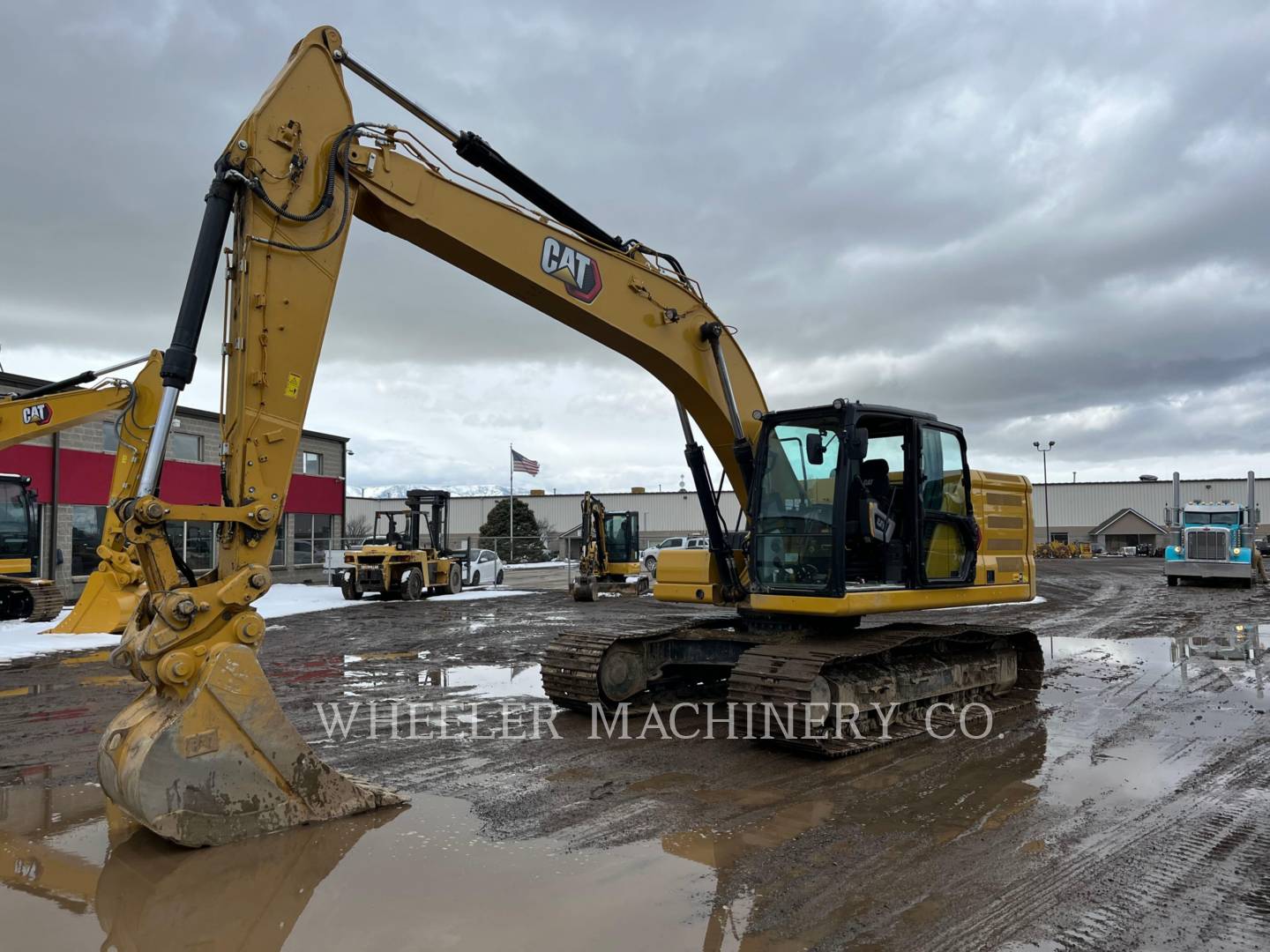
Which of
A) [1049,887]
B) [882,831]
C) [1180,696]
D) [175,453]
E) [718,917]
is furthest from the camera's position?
[175,453]

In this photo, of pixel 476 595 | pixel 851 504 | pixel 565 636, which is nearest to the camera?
pixel 851 504

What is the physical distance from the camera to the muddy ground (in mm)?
3955

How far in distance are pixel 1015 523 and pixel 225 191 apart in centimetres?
766

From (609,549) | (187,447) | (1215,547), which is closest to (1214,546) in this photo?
(1215,547)

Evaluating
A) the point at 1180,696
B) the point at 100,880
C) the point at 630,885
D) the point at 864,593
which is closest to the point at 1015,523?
the point at 1180,696

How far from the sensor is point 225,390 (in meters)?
5.40

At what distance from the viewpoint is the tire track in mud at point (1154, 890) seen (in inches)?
154

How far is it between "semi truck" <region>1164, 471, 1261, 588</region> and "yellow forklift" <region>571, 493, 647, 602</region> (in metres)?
15.6

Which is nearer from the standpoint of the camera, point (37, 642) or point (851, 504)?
point (851, 504)

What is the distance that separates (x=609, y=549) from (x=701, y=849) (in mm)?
23641

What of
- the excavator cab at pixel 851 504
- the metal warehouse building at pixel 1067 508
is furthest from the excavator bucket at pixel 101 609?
the metal warehouse building at pixel 1067 508

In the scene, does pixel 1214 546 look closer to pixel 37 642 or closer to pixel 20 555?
pixel 37 642

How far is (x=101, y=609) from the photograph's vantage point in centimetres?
1523

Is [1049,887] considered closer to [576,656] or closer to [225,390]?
[576,656]
